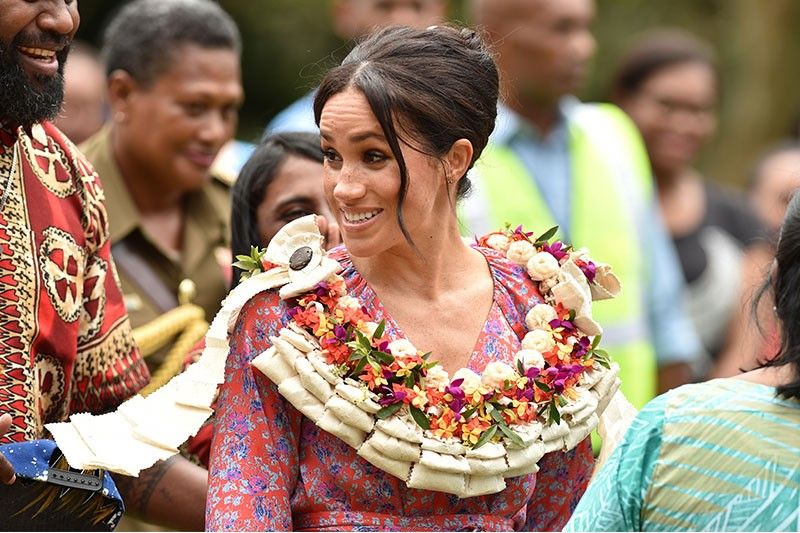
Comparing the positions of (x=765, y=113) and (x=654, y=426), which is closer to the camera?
(x=654, y=426)

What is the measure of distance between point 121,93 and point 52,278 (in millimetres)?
2053

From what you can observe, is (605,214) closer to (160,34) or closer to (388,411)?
(160,34)

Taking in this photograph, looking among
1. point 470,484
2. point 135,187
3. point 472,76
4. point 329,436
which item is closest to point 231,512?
→ point 329,436

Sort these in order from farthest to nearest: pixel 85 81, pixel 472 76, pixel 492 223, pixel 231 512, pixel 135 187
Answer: pixel 85 81, pixel 492 223, pixel 135 187, pixel 472 76, pixel 231 512

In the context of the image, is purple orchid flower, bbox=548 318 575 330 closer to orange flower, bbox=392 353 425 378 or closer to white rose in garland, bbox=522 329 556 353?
white rose in garland, bbox=522 329 556 353

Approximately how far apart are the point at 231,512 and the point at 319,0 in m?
11.8

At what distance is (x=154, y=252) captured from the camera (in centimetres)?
617

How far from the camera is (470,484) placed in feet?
14.0

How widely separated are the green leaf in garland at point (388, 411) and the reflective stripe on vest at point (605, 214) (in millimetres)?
2768

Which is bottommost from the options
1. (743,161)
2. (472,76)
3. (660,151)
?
(743,161)

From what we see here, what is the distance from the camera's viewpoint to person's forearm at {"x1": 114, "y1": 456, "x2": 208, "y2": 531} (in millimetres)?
4926

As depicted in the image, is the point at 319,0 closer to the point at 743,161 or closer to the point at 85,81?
the point at 743,161

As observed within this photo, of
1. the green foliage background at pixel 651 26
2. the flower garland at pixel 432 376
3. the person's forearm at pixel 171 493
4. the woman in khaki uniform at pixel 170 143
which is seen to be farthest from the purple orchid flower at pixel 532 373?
the green foliage background at pixel 651 26

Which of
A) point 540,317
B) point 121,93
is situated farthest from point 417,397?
point 121,93
